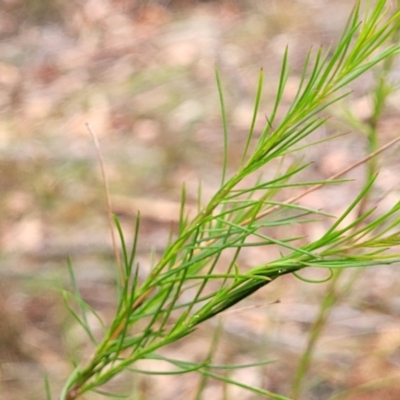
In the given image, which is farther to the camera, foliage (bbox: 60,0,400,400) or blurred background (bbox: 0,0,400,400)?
blurred background (bbox: 0,0,400,400)

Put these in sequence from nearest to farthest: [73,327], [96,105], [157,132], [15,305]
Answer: [73,327] < [15,305] < [157,132] < [96,105]

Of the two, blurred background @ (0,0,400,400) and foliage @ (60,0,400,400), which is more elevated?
blurred background @ (0,0,400,400)

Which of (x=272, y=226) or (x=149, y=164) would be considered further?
(x=149, y=164)

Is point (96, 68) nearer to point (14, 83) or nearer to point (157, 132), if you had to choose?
point (14, 83)

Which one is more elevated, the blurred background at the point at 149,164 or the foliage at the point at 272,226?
the blurred background at the point at 149,164

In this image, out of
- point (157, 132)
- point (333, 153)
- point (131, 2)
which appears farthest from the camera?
point (131, 2)

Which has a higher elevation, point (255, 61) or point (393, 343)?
point (255, 61)

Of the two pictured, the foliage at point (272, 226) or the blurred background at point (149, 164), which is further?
the blurred background at point (149, 164)

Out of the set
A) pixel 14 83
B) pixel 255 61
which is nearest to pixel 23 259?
pixel 14 83
